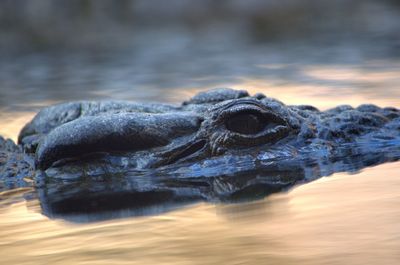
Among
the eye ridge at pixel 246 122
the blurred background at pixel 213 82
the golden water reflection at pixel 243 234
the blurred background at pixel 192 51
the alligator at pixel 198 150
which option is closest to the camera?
the golden water reflection at pixel 243 234

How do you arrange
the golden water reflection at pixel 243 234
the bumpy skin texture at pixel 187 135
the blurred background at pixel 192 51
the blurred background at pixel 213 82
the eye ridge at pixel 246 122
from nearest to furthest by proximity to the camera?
the golden water reflection at pixel 243 234 → the blurred background at pixel 213 82 → the bumpy skin texture at pixel 187 135 → the eye ridge at pixel 246 122 → the blurred background at pixel 192 51

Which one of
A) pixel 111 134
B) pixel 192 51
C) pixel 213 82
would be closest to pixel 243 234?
pixel 111 134

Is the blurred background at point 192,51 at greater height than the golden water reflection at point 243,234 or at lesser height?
greater

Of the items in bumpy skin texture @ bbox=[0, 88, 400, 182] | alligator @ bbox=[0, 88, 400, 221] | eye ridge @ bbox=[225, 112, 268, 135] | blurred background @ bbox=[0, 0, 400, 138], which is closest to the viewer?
alligator @ bbox=[0, 88, 400, 221]

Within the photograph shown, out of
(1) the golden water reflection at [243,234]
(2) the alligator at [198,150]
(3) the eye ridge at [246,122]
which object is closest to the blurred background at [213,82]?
(1) the golden water reflection at [243,234]

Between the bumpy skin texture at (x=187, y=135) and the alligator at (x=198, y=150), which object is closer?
the alligator at (x=198, y=150)

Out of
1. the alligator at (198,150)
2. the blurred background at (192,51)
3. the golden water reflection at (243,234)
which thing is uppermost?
the blurred background at (192,51)

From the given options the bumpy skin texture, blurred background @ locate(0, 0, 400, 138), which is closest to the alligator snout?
the bumpy skin texture

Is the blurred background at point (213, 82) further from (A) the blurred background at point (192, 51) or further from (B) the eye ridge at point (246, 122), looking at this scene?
(B) the eye ridge at point (246, 122)

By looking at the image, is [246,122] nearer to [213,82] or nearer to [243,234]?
[243,234]

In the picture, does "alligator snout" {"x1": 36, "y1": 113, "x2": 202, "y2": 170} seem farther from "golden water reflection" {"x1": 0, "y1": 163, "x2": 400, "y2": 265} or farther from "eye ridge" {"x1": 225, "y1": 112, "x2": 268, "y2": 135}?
"golden water reflection" {"x1": 0, "y1": 163, "x2": 400, "y2": 265}
